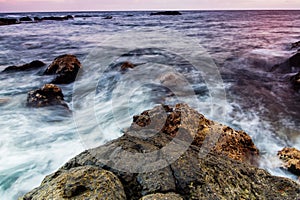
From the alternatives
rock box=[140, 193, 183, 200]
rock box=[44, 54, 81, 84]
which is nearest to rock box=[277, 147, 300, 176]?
rock box=[140, 193, 183, 200]

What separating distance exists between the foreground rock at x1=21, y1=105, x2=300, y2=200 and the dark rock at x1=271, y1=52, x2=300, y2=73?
8.47 meters

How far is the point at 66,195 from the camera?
1.81 meters

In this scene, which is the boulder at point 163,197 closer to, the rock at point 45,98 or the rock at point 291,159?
the rock at point 291,159

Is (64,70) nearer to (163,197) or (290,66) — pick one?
(163,197)

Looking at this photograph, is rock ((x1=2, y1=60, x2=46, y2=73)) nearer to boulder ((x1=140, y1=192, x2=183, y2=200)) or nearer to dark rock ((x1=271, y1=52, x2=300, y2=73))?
boulder ((x1=140, y1=192, x2=183, y2=200))

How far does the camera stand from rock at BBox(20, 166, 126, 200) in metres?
1.82

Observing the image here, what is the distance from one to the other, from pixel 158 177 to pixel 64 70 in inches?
280

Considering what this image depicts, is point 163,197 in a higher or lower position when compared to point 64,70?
higher

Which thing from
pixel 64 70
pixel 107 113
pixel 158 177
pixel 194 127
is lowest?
pixel 107 113

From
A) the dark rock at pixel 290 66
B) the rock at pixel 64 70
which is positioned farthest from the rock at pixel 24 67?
the dark rock at pixel 290 66

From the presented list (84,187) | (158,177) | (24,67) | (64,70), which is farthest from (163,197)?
(24,67)

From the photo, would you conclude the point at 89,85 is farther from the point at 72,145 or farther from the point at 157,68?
the point at 72,145

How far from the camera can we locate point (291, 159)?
3604 mm

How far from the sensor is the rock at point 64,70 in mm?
7916
